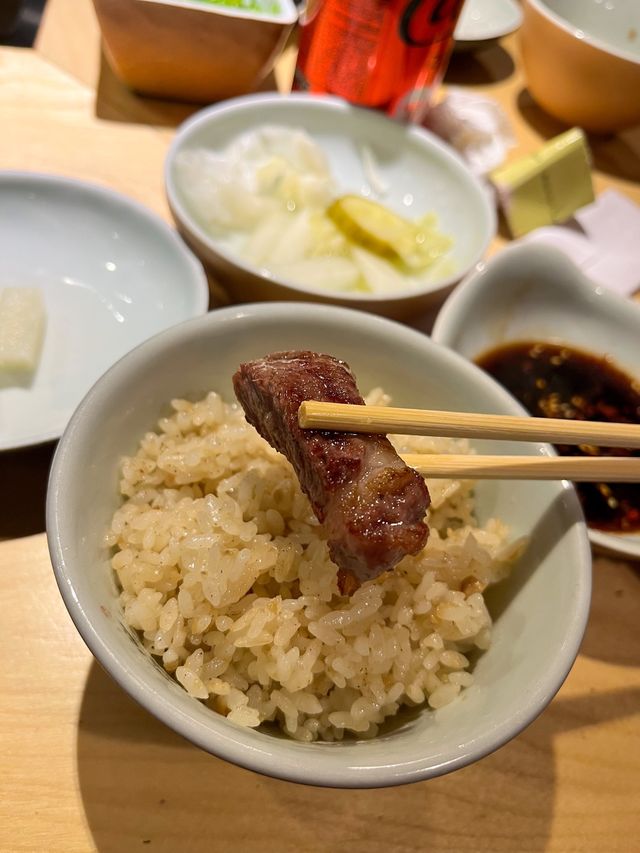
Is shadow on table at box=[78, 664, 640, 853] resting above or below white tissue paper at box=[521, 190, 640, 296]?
below

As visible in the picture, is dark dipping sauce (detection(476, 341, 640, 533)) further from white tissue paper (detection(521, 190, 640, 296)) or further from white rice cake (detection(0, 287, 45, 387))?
white rice cake (detection(0, 287, 45, 387))

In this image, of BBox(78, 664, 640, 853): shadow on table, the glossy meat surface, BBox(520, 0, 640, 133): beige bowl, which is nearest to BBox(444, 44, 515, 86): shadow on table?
BBox(520, 0, 640, 133): beige bowl

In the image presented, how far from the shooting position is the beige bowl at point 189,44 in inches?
86.8

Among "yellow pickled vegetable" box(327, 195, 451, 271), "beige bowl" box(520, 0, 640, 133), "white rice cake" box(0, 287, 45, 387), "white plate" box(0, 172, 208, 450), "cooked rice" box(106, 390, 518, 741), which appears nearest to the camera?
"cooked rice" box(106, 390, 518, 741)

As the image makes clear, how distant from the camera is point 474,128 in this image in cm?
269

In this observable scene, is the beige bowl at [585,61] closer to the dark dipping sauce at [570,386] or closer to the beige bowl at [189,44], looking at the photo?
the beige bowl at [189,44]

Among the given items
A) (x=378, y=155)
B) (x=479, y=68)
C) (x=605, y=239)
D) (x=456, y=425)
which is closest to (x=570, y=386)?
(x=605, y=239)

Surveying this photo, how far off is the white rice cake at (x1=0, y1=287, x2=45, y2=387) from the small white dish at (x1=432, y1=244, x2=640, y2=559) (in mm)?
1156

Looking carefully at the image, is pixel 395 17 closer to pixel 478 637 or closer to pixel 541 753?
pixel 478 637

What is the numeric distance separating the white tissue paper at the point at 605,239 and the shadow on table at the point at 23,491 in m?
1.85

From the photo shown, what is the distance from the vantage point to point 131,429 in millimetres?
1270

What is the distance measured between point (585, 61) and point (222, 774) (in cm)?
280

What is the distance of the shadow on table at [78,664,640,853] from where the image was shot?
1.14 meters

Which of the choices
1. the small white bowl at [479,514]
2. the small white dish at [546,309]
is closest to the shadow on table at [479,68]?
the small white dish at [546,309]
